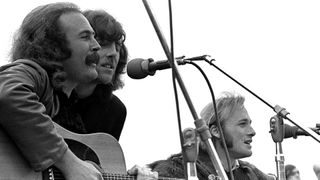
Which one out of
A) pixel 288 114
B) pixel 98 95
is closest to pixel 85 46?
pixel 98 95

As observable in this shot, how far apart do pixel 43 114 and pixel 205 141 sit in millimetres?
732

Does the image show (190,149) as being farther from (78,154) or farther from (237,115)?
(237,115)

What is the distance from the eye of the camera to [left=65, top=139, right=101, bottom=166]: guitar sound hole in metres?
3.29

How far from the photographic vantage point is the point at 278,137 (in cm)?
383

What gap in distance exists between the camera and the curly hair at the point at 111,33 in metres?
4.10

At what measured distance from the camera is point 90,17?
13.8 feet

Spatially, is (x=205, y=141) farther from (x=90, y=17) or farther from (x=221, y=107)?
(x=221, y=107)

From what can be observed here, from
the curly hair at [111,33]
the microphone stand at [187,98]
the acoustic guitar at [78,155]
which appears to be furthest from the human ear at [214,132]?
the microphone stand at [187,98]

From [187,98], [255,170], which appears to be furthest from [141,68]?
[255,170]

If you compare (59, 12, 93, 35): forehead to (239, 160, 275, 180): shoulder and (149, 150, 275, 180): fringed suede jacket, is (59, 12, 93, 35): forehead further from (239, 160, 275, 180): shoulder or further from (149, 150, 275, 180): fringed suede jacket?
(239, 160, 275, 180): shoulder

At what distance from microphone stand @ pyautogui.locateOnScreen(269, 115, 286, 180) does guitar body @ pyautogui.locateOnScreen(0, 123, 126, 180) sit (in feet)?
2.71

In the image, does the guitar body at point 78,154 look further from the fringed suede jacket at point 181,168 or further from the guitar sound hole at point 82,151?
the fringed suede jacket at point 181,168

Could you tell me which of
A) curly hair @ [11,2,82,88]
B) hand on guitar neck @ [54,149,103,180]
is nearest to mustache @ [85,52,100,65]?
curly hair @ [11,2,82,88]

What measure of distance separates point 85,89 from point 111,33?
0.42 meters
